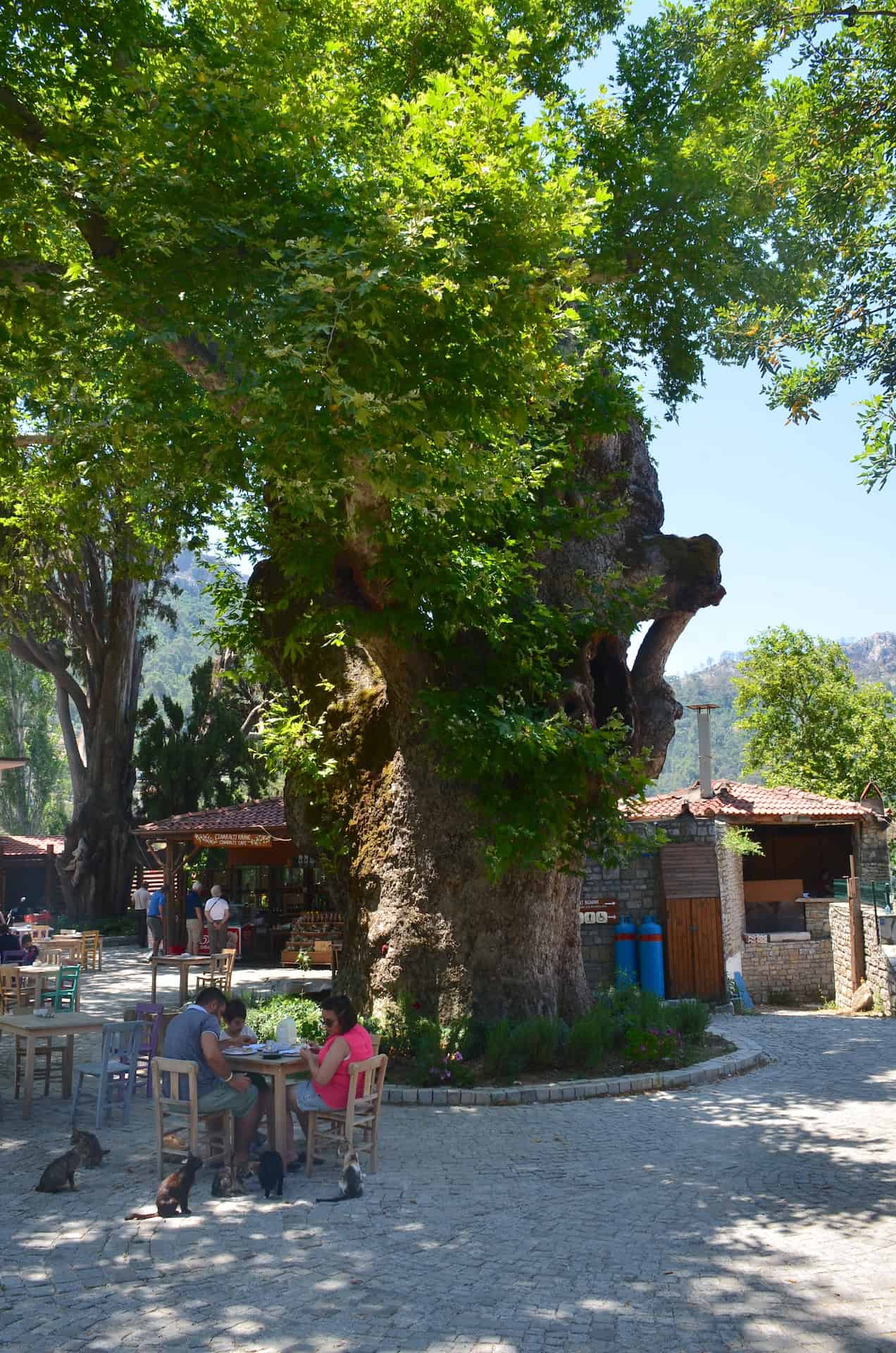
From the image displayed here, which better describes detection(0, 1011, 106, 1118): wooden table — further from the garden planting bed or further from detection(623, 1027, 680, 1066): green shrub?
detection(623, 1027, 680, 1066): green shrub

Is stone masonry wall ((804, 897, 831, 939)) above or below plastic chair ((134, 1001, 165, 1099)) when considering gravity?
above

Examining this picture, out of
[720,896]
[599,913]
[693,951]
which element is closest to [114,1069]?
[599,913]

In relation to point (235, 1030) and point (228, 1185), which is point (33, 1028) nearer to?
point (235, 1030)

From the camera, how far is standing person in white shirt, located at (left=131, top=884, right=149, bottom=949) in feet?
92.0

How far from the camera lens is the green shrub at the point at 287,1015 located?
11109 millimetres

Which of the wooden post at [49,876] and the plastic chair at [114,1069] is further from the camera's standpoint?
the wooden post at [49,876]

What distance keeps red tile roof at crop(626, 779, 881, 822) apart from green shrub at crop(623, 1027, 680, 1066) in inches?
238

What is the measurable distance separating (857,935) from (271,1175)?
43.9ft

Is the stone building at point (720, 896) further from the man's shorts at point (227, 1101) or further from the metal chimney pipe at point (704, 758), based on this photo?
the man's shorts at point (227, 1101)

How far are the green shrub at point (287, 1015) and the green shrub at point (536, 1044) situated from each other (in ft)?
6.80

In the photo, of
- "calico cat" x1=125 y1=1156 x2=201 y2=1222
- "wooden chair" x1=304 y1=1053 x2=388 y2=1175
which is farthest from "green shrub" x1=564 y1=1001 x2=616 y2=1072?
"calico cat" x1=125 y1=1156 x2=201 y2=1222

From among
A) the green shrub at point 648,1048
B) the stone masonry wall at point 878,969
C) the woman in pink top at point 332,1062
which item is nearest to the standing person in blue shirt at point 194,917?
the stone masonry wall at point 878,969

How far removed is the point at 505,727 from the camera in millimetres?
9992

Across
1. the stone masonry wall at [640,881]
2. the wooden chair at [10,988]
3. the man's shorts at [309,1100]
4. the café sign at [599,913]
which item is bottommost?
the man's shorts at [309,1100]
